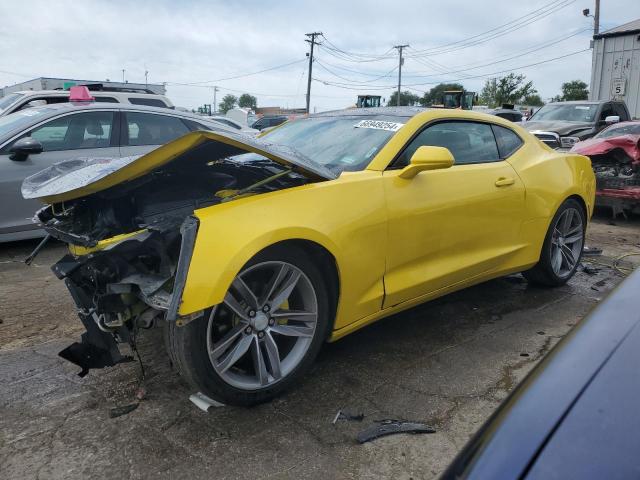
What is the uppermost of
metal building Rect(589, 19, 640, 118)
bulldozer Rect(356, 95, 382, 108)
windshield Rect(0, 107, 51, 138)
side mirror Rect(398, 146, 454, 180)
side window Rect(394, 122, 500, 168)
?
metal building Rect(589, 19, 640, 118)

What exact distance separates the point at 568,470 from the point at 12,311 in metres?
4.06

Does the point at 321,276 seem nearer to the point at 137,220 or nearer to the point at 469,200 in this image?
the point at 137,220

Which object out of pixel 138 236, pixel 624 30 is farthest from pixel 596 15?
pixel 138 236

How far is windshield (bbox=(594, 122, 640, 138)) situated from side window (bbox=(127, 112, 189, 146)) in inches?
284

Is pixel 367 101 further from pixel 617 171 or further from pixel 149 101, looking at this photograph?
pixel 149 101

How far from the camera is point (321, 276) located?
8.93ft

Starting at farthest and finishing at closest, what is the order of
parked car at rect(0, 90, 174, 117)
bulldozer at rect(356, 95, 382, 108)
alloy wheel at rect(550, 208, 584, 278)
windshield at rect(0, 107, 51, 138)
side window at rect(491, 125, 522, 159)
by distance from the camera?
1. parked car at rect(0, 90, 174, 117)
2. bulldozer at rect(356, 95, 382, 108)
3. windshield at rect(0, 107, 51, 138)
4. alloy wheel at rect(550, 208, 584, 278)
5. side window at rect(491, 125, 522, 159)

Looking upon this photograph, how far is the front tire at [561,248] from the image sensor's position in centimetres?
432

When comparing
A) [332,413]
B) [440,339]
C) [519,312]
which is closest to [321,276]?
[332,413]

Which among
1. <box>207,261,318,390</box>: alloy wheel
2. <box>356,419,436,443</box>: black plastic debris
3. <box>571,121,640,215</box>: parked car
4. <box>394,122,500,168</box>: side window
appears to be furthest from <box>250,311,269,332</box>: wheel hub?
<box>571,121,640,215</box>: parked car

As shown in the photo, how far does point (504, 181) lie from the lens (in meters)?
3.78

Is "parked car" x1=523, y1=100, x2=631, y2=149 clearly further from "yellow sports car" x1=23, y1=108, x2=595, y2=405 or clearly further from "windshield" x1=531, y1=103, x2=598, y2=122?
"yellow sports car" x1=23, y1=108, x2=595, y2=405

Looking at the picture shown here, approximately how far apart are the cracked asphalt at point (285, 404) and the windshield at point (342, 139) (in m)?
1.17

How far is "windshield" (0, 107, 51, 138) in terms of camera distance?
5.54m
